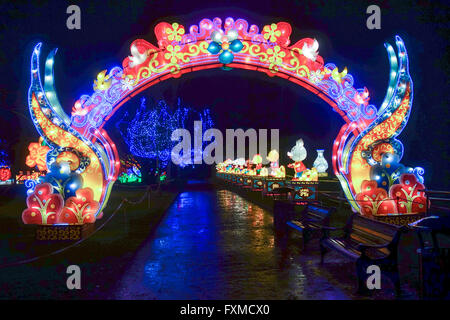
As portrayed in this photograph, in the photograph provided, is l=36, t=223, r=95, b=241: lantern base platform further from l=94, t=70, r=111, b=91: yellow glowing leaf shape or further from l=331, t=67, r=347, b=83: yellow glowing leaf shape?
l=331, t=67, r=347, b=83: yellow glowing leaf shape

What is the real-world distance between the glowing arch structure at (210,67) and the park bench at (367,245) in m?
3.96

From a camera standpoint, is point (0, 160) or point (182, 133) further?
point (182, 133)

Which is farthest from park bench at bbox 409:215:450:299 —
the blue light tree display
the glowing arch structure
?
the blue light tree display

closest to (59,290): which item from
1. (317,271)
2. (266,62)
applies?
(317,271)

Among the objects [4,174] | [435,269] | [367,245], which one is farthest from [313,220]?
[4,174]

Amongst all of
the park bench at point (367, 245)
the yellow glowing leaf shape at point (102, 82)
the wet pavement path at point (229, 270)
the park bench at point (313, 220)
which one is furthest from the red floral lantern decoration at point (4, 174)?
the park bench at point (367, 245)

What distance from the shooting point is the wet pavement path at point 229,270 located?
5332 millimetres

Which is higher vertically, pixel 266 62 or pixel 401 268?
pixel 266 62

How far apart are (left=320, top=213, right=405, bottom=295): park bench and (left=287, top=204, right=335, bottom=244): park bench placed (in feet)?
2.26

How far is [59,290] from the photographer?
528 centimetres

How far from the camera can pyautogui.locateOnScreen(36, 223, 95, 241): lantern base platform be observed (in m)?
9.03

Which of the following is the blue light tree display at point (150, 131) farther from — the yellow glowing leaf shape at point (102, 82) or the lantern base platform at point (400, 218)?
the lantern base platform at point (400, 218)

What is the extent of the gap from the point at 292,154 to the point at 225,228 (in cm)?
934
